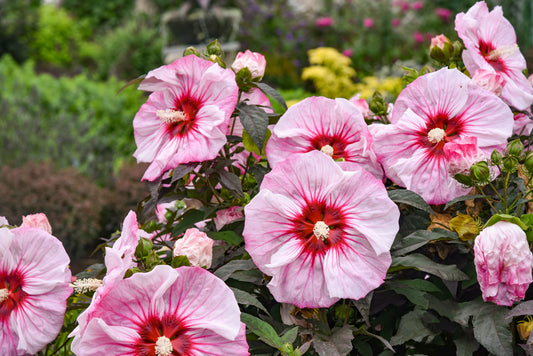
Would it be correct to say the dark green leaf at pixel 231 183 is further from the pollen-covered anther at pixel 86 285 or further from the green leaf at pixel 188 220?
the pollen-covered anther at pixel 86 285

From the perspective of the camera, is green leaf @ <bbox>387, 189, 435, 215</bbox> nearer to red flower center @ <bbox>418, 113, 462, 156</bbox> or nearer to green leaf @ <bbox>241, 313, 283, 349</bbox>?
red flower center @ <bbox>418, 113, 462, 156</bbox>

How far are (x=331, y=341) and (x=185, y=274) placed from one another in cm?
19

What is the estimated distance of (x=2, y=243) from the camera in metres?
0.80

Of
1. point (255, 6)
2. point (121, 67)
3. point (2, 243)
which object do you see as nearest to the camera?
point (2, 243)

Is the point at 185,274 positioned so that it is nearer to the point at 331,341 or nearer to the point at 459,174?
the point at 331,341

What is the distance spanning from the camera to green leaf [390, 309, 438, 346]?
2.47ft

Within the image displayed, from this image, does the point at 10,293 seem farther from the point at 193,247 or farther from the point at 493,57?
the point at 493,57

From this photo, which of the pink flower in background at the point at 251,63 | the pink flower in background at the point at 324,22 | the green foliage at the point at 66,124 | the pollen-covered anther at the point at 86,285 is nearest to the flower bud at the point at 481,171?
the pink flower in background at the point at 251,63

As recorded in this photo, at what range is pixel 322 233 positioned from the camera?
2.41 feet

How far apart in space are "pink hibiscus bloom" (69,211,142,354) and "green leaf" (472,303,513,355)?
0.42 m

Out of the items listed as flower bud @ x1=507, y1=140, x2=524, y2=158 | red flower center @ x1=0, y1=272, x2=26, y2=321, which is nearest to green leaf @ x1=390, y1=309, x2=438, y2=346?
flower bud @ x1=507, y1=140, x2=524, y2=158

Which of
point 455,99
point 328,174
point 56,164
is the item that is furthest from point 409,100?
point 56,164

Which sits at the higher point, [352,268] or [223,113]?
[223,113]

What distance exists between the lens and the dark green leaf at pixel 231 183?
0.84 meters
